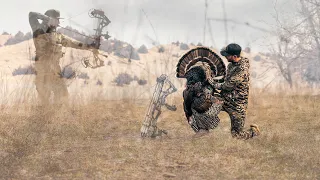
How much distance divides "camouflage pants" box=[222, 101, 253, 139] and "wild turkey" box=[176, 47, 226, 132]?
0.57ft

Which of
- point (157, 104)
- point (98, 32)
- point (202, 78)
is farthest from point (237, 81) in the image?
point (98, 32)

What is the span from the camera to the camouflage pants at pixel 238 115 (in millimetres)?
6410

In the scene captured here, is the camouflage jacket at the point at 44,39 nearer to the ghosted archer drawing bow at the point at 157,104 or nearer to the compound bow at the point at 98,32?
the compound bow at the point at 98,32

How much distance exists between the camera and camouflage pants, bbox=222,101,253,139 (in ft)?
21.0

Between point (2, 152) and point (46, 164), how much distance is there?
3.87ft

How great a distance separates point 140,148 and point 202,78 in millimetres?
1752

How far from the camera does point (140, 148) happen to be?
6.82 meters

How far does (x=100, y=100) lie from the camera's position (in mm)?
12031

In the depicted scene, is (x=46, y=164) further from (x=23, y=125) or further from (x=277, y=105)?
(x=277, y=105)

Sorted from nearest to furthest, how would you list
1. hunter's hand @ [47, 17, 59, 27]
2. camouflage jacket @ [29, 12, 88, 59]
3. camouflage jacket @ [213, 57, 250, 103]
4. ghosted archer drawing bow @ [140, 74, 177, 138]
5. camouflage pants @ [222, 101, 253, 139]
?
camouflage jacket @ [213, 57, 250, 103] < camouflage pants @ [222, 101, 253, 139] < ghosted archer drawing bow @ [140, 74, 177, 138] < camouflage jacket @ [29, 12, 88, 59] < hunter's hand @ [47, 17, 59, 27]

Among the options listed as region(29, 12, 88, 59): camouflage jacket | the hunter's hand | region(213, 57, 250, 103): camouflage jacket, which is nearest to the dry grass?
region(213, 57, 250, 103): camouflage jacket

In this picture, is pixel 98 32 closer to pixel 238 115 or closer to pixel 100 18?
pixel 100 18

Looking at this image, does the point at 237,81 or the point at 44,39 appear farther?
the point at 44,39

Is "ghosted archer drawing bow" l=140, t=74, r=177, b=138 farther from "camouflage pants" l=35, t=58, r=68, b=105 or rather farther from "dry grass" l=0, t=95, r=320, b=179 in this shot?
→ "camouflage pants" l=35, t=58, r=68, b=105
